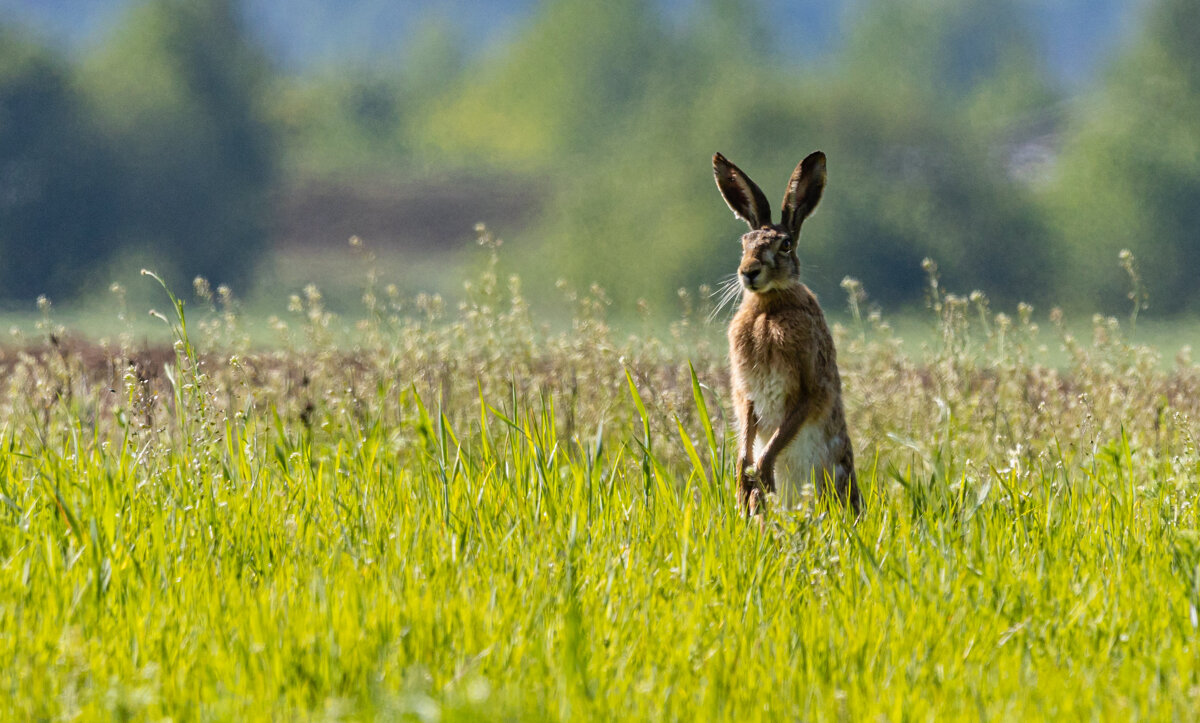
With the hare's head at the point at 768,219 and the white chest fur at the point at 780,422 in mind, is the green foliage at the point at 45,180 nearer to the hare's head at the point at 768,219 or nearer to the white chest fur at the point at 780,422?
the hare's head at the point at 768,219

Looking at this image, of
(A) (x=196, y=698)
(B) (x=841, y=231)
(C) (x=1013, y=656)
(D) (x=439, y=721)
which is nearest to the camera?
(D) (x=439, y=721)

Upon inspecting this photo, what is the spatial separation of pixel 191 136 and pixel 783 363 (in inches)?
1828

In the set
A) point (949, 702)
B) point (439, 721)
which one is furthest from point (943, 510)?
point (439, 721)

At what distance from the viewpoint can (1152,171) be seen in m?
38.4

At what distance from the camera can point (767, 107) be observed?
128 feet

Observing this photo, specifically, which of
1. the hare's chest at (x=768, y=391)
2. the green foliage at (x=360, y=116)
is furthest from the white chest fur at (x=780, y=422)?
the green foliage at (x=360, y=116)

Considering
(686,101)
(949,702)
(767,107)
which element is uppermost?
(686,101)

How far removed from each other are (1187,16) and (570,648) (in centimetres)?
4128

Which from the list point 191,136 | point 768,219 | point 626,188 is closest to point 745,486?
point 768,219

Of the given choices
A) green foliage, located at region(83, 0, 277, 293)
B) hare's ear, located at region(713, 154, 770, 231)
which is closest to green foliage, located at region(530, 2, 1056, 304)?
green foliage, located at region(83, 0, 277, 293)

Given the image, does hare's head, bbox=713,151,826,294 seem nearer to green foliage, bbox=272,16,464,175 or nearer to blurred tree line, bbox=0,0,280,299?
blurred tree line, bbox=0,0,280,299

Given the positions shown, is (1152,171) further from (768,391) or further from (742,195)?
(768,391)

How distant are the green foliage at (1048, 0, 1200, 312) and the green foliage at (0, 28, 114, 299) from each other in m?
32.0

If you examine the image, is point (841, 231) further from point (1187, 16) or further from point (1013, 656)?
point (1013, 656)
